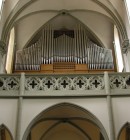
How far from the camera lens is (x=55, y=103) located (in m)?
11.8

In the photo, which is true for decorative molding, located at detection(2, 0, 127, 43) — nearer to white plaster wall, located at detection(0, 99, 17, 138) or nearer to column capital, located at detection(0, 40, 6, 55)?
column capital, located at detection(0, 40, 6, 55)

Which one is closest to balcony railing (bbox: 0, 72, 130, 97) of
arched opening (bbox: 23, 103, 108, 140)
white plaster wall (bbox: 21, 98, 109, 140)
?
white plaster wall (bbox: 21, 98, 109, 140)

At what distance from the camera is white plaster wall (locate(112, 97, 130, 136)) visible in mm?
11273

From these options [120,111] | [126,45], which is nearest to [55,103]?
[120,111]

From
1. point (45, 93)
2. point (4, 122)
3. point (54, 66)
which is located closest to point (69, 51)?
point (54, 66)

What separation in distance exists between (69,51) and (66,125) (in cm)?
382

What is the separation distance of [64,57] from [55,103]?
5.07 m

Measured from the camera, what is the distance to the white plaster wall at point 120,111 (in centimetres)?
1127

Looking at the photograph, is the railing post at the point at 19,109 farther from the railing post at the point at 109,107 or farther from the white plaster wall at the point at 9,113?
the railing post at the point at 109,107

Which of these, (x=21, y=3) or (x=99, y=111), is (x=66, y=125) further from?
(x=21, y=3)

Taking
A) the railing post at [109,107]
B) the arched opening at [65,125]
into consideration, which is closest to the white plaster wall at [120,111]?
the railing post at [109,107]

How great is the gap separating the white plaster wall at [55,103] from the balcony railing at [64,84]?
0.22 m

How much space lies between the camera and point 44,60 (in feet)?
53.8

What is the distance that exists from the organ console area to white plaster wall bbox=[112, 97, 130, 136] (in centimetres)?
457
